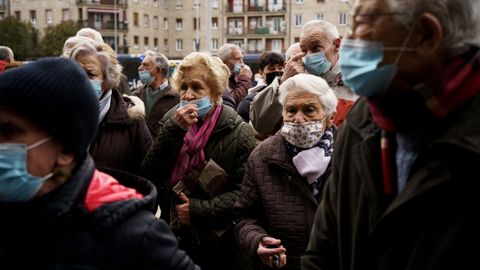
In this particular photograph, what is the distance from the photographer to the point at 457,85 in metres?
1.78

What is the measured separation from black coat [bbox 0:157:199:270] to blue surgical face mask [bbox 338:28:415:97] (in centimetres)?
84

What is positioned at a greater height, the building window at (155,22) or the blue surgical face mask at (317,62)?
the blue surgical face mask at (317,62)

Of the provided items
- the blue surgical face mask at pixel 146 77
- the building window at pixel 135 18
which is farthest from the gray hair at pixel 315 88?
the building window at pixel 135 18

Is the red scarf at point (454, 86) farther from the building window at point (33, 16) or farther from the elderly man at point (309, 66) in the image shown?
the building window at point (33, 16)

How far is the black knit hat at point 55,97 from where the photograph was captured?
199 centimetres

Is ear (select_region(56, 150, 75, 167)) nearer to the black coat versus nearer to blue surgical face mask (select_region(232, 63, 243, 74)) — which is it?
the black coat

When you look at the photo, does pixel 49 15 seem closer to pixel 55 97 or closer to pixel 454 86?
pixel 55 97

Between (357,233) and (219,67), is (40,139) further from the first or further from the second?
(219,67)

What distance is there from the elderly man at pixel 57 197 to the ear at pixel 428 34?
3.51ft

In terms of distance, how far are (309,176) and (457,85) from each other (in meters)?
1.63

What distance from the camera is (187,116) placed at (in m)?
3.96

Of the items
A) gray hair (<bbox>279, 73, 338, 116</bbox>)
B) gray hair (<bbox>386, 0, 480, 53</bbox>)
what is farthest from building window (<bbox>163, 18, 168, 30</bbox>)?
gray hair (<bbox>386, 0, 480, 53</bbox>)

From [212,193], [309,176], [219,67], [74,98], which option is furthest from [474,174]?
[219,67]

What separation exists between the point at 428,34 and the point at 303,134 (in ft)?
5.41
